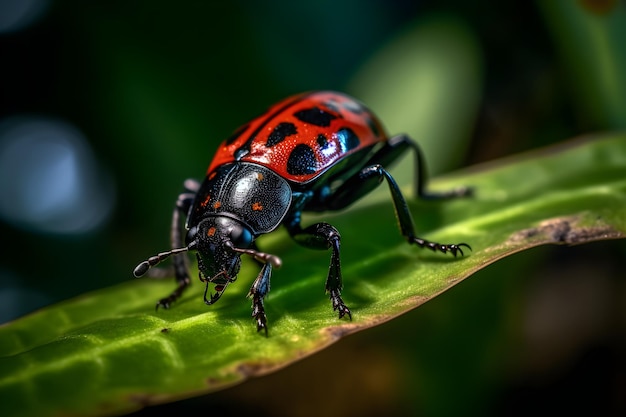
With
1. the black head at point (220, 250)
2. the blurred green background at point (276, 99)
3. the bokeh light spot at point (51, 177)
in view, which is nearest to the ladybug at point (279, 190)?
the black head at point (220, 250)

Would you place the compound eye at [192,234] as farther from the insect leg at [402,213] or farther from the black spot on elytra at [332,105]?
the black spot on elytra at [332,105]

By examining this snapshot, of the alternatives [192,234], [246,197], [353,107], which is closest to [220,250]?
[192,234]

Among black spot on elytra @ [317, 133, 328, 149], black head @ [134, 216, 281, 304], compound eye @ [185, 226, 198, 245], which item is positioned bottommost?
black head @ [134, 216, 281, 304]

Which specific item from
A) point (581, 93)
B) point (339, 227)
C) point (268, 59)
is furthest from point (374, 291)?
point (268, 59)

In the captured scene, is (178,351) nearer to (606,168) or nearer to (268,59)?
(606,168)

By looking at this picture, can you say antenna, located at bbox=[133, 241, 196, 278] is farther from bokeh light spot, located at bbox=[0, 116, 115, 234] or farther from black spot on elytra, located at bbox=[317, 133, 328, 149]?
bokeh light spot, located at bbox=[0, 116, 115, 234]

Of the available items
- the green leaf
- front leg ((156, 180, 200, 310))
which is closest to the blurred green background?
the green leaf
